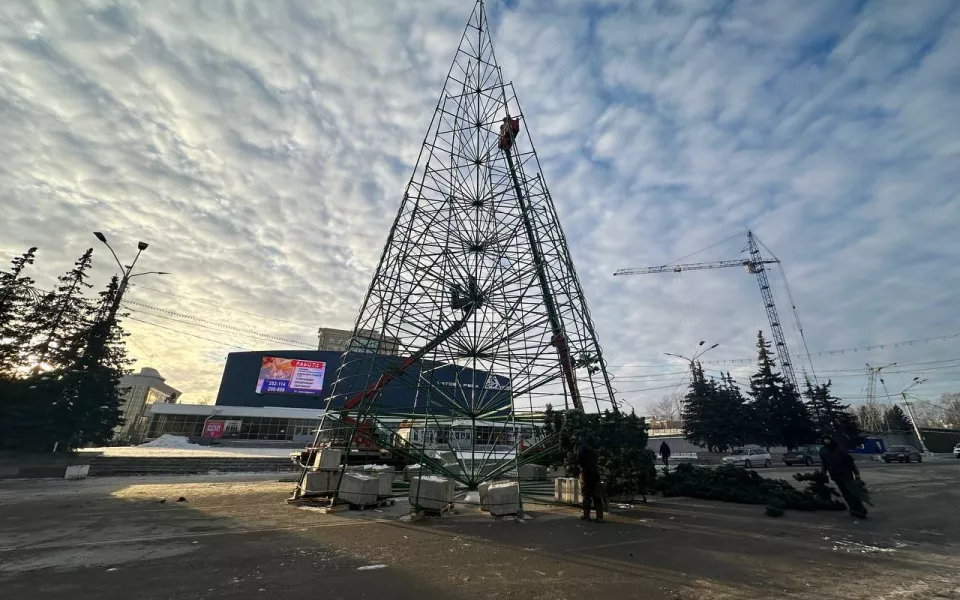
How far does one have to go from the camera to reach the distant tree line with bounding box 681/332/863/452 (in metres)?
42.6

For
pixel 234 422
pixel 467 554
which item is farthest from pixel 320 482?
pixel 234 422

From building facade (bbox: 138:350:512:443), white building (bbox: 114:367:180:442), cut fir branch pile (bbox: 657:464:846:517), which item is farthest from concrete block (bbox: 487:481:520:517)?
white building (bbox: 114:367:180:442)

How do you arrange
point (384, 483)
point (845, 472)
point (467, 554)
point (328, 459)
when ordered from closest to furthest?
1. point (467, 554)
2. point (845, 472)
3. point (384, 483)
4. point (328, 459)

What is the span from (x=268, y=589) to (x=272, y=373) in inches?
2425

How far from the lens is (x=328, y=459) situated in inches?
450

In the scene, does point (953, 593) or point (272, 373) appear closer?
point (953, 593)

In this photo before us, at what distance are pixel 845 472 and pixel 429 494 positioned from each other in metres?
9.67

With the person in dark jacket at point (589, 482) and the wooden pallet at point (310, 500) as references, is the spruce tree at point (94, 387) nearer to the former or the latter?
the wooden pallet at point (310, 500)

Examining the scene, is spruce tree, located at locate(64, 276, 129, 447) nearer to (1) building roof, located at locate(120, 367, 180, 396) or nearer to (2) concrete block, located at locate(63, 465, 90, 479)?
(2) concrete block, located at locate(63, 465, 90, 479)

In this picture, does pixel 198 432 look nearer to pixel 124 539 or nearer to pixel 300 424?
pixel 300 424

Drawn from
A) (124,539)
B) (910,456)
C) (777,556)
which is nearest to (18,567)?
(124,539)

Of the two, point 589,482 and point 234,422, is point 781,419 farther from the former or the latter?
point 234,422

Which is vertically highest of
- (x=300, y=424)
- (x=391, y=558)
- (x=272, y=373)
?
(x=272, y=373)

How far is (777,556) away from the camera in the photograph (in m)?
5.95
